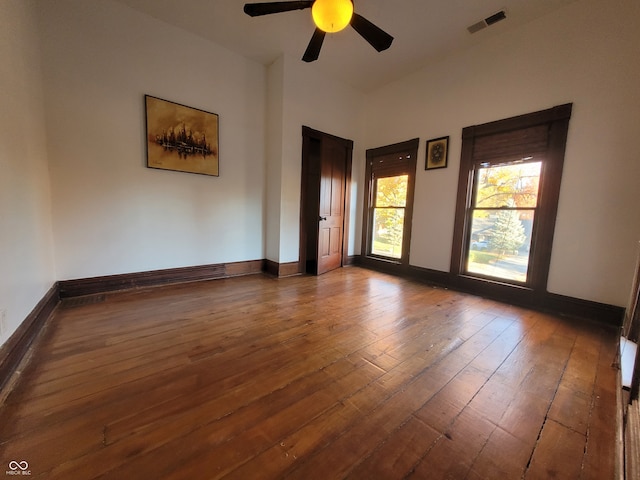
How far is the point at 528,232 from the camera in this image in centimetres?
286

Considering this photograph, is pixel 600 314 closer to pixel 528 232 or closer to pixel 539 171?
pixel 528 232

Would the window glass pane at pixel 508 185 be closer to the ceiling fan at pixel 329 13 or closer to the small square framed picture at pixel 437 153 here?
the small square framed picture at pixel 437 153

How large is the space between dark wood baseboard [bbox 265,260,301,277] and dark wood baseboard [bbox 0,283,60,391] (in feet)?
7.72

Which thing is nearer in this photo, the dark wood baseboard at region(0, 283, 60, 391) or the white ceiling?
the dark wood baseboard at region(0, 283, 60, 391)

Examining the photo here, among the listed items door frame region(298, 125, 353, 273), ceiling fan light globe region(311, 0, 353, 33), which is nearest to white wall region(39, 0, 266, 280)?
door frame region(298, 125, 353, 273)

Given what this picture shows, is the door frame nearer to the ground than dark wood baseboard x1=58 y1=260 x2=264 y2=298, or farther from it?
farther from it

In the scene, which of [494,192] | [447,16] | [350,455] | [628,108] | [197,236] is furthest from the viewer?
[197,236]

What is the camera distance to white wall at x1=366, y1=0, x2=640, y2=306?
2273 mm

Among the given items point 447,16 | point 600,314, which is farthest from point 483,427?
point 447,16

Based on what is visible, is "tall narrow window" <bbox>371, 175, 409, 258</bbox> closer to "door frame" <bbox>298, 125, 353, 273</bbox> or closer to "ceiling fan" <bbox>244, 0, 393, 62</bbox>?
"door frame" <bbox>298, 125, 353, 273</bbox>

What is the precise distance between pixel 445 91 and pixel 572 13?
127 cm

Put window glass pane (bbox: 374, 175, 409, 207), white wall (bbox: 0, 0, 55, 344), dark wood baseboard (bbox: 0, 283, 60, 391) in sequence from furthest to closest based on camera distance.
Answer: window glass pane (bbox: 374, 175, 409, 207) < white wall (bbox: 0, 0, 55, 344) < dark wood baseboard (bbox: 0, 283, 60, 391)

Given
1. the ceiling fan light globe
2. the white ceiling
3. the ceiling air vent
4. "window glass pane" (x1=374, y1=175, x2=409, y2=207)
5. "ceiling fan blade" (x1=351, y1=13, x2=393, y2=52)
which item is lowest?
"window glass pane" (x1=374, y1=175, x2=409, y2=207)

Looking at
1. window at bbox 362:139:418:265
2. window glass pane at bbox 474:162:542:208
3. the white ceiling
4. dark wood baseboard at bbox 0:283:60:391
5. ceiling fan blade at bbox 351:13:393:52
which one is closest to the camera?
dark wood baseboard at bbox 0:283:60:391
